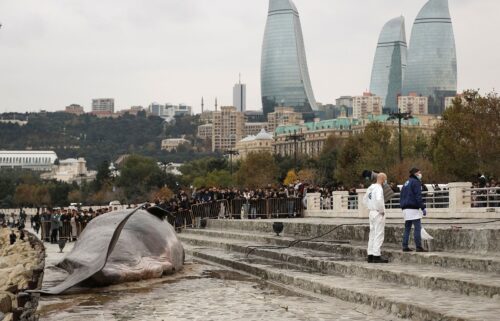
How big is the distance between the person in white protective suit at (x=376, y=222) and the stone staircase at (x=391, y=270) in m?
0.28

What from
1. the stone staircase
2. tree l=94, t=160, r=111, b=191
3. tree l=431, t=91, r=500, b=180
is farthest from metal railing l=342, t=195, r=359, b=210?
tree l=94, t=160, r=111, b=191

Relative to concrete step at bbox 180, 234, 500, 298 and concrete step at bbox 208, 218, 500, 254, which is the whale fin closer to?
concrete step at bbox 180, 234, 500, 298

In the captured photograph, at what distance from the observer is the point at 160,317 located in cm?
1068

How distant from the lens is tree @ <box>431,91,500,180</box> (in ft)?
183

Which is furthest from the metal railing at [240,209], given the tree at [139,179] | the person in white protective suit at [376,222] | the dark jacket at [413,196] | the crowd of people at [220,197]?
the tree at [139,179]

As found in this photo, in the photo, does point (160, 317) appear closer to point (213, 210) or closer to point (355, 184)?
point (213, 210)

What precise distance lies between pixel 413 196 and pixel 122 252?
5.47 m

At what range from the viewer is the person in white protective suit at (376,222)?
15141 mm

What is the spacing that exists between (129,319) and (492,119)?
50894 mm

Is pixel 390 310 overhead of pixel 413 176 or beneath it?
beneath

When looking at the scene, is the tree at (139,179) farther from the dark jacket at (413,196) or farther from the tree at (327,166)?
the dark jacket at (413,196)

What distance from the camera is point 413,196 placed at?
51.2ft

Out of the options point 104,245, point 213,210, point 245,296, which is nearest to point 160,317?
point 245,296

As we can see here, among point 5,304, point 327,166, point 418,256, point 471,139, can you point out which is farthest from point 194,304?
point 327,166
